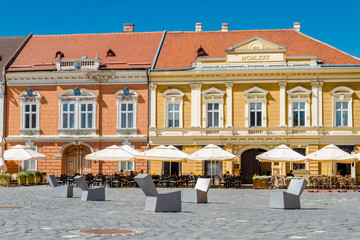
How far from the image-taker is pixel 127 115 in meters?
38.4

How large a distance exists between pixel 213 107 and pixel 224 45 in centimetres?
495

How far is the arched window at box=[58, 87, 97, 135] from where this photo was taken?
3859 cm

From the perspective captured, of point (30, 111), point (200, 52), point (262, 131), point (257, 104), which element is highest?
point (200, 52)

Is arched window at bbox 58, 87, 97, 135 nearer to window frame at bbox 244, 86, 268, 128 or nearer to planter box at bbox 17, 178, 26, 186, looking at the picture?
planter box at bbox 17, 178, 26, 186

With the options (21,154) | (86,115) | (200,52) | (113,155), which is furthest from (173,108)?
(21,154)

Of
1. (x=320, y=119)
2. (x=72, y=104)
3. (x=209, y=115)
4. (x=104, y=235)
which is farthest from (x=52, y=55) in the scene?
(x=104, y=235)

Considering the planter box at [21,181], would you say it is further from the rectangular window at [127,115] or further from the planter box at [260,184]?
the planter box at [260,184]

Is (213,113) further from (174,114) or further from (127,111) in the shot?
(127,111)

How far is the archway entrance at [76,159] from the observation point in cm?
3928

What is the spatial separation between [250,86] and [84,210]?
22691 millimetres

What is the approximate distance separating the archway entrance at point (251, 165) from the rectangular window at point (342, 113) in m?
5.01

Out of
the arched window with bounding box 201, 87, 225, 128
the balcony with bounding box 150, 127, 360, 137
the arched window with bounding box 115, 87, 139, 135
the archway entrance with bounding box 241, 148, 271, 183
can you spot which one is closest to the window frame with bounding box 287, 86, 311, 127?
the balcony with bounding box 150, 127, 360, 137

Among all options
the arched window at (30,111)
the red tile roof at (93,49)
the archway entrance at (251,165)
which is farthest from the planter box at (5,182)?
the archway entrance at (251,165)

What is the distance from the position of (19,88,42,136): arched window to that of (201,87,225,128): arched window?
10.8 m
